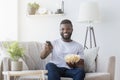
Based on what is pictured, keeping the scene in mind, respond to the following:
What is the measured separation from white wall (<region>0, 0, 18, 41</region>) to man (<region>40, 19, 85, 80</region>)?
4.38 ft

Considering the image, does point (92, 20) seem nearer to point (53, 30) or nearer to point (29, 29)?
point (53, 30)

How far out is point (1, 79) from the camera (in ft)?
11.9

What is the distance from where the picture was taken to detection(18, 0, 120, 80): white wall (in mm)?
4559

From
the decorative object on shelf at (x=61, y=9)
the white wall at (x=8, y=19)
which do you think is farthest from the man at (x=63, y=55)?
the white wall at (x=8, y=19)

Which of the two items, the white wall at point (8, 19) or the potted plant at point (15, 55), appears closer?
the potted plant at point (15, 55)

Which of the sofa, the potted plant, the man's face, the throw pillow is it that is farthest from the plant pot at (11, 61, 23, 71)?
the throw pillow

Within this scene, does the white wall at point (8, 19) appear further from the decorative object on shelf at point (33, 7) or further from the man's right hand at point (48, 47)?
the man's right hand at point (48, 47)

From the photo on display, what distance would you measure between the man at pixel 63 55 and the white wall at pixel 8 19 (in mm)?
1335

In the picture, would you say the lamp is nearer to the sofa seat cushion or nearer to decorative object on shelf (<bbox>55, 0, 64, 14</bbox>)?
decorative object on shelf (<bbox>55, 0, 64, 14</bbox>)

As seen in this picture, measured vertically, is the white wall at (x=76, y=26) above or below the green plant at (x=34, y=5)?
below

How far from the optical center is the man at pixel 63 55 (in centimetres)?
335

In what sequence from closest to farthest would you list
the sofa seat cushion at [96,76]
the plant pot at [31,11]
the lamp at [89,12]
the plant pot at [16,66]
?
1. the plant pot at [16,66]
2. the sofa seat cushion at [96,76]
3. the lamp at [89,12]
4. the plant pot at [31,11]

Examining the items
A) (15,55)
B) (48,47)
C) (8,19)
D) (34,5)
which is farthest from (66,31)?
(8,19)

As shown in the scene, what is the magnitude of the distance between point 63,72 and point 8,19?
1.79m
